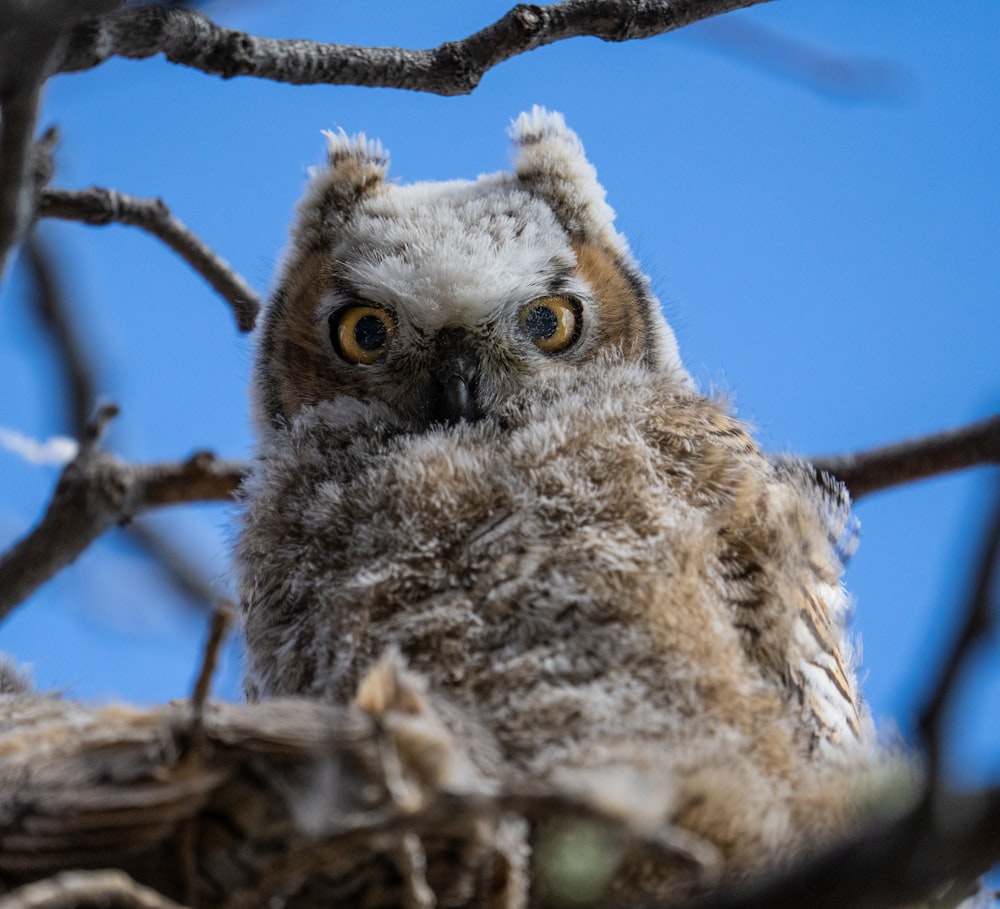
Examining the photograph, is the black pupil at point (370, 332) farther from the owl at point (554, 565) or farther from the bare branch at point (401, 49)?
the bare branch at point (401, 49)

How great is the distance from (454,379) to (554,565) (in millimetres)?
838

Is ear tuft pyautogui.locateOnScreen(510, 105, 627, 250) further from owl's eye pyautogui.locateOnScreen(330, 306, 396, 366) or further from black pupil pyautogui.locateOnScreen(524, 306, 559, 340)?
owl's eye pyautogui.locateOnScreen(330, 306, 396, 366)

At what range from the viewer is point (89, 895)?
1071 millimetres

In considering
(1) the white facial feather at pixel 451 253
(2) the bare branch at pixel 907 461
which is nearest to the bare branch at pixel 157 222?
(1) the white facial feather at pixel 451 253

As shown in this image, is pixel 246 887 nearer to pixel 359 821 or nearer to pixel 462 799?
pixel 359 821

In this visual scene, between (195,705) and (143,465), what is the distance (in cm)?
122

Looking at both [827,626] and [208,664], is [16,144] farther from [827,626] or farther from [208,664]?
[827,626]

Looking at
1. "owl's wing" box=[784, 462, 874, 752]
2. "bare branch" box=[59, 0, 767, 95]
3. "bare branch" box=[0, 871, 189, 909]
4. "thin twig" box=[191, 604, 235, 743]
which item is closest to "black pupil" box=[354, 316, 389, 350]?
"bare branch" box=[59, 0, 767, 95]

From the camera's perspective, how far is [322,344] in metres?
2.56

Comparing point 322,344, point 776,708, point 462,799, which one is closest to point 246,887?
point 462,799

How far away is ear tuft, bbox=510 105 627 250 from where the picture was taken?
2.94 metres

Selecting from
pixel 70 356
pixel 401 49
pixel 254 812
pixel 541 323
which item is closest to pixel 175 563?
pixel 70 356

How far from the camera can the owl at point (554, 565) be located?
1.41 meters

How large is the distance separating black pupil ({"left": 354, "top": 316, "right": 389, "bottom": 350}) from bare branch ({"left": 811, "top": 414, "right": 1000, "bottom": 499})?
39.3 inches
